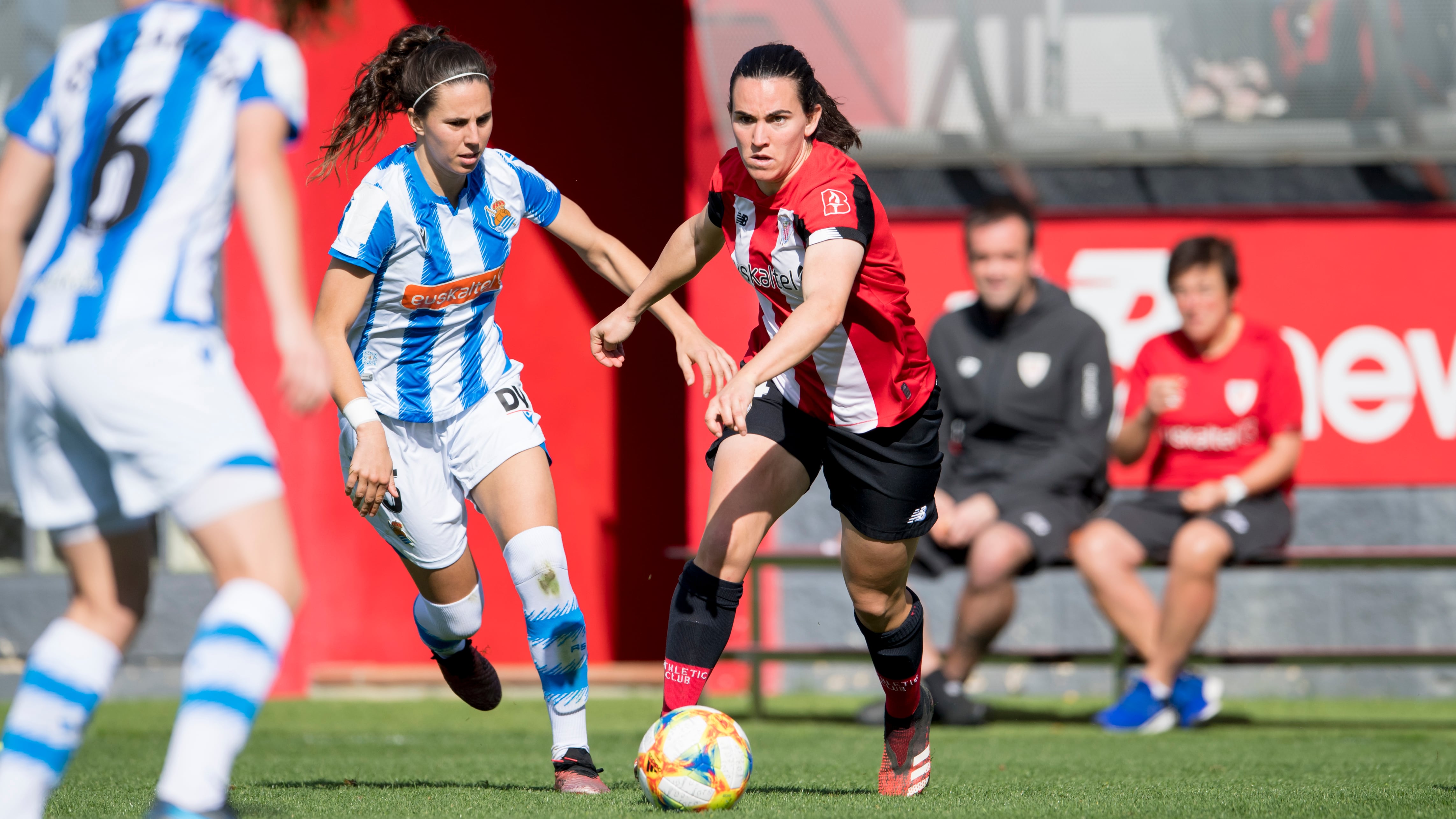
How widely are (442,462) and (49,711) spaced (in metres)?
1.85

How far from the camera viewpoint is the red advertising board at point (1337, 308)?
8188 millimetres

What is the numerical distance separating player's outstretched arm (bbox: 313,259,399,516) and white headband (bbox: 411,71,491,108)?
499 mm

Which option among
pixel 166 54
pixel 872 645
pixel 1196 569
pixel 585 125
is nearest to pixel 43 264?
pixel 166 54

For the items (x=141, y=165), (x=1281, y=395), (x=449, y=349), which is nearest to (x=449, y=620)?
(x=449, y=349)

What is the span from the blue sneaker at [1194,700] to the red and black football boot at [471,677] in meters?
3.15

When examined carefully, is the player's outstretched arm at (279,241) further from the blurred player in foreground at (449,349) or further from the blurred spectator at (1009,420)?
the blurred spectator at (1009,420)

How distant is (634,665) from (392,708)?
75.1 inches

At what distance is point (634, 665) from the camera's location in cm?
946

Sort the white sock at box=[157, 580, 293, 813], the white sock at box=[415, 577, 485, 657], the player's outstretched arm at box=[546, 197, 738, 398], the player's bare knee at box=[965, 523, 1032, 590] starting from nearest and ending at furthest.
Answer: the white sock at box=[157, 580, 293, 813], the player's outstretched arm at box=[546, 197, 738, 398], the white sock at box=[415, 577, 485, 657], the player's bare knee at box=[965, 523, 1032, 590]

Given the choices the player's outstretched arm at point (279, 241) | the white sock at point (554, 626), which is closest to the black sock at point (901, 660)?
the white sock at point (554, 626)

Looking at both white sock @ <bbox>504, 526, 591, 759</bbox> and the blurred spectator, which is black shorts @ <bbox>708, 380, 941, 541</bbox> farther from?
the blurred spectator

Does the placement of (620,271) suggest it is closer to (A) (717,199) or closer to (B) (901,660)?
(A) (717,199)

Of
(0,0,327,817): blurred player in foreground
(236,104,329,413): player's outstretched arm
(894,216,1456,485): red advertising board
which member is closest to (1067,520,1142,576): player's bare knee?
(894,216,1456,485): red advertising board

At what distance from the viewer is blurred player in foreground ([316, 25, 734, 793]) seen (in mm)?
4199
